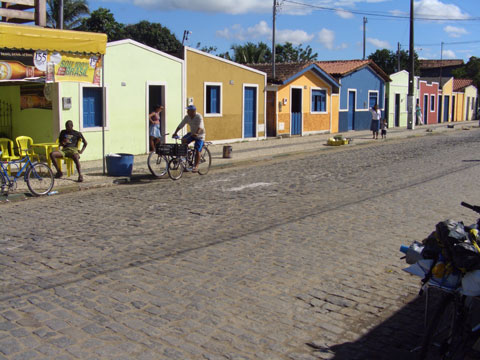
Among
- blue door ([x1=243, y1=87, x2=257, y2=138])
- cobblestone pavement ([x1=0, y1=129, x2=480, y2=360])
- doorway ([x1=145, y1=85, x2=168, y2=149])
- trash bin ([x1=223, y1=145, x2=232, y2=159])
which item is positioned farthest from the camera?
blue door ([x1=243, y1=87, x2=257, y2=138])

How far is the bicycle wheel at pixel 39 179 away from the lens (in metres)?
11.1

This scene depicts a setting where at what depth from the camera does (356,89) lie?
1321 inches

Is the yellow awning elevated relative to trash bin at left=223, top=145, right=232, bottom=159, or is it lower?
elevated

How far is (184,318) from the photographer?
15.9ft

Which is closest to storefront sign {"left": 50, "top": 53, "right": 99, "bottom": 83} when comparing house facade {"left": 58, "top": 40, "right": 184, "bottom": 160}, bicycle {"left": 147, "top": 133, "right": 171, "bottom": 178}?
bicycle {"left": 147, "top": 133, "right": 171, "bottom": 178}

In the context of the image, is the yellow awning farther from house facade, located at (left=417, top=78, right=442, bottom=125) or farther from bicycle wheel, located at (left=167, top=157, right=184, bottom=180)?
house facade, located at (left=417, top=78, right=442, bottom=125)

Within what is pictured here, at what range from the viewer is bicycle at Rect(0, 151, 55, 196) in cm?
1100

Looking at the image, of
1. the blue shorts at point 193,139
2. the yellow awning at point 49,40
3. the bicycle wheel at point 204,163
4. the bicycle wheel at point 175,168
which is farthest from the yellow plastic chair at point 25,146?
the bicycle wheel at point 204,163

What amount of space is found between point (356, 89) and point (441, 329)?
101ft

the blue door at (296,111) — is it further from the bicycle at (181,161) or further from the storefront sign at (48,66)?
the storefront sign at (48,66)

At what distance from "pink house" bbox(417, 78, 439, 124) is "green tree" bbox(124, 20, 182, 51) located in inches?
916

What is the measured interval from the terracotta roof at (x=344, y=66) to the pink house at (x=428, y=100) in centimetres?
827

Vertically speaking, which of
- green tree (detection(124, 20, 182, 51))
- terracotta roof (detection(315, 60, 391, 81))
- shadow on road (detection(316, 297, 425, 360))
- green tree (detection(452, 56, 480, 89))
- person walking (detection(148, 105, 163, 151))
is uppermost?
green tree (detection(124, 20, 182, 51))

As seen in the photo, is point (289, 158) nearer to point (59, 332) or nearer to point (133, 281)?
point (133, 281)
